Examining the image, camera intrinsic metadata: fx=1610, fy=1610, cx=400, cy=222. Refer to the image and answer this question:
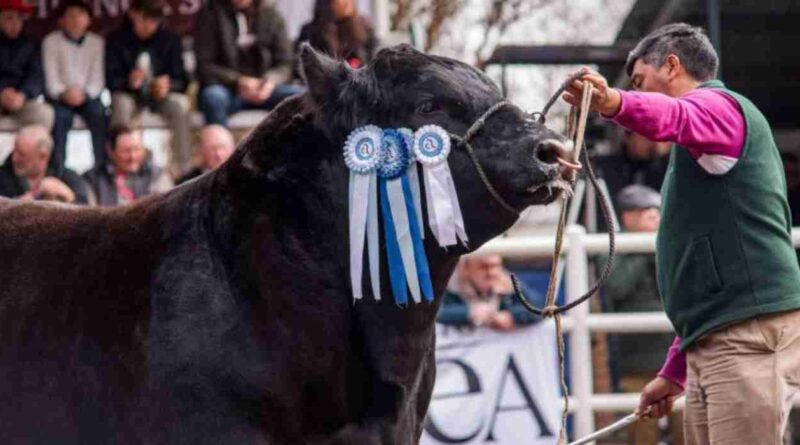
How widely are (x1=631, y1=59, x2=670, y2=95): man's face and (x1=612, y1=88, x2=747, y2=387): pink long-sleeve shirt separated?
280mm

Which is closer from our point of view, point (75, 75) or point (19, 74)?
point (19, 74)

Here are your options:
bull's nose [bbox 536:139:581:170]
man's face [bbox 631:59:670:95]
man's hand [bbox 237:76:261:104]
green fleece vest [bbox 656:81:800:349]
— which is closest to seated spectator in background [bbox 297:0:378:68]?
man's hand [bbox 237:76:261:104]

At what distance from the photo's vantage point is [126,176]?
10109 mm

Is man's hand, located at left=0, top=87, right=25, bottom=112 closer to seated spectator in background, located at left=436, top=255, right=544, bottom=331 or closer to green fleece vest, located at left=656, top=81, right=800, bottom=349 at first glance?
seated spectator in background, located at left=436, top=255, right=544, bottom=331

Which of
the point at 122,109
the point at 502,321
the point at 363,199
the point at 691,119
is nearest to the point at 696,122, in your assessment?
the point at 691,119

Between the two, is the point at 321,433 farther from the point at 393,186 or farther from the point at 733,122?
the point at 733,122

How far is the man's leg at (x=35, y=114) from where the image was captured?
410 inches

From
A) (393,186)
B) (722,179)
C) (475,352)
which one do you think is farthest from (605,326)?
(393,186)

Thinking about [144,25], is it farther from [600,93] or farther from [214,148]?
[600,93]

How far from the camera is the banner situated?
28.8 ft

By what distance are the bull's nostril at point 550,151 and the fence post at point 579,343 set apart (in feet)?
14.1

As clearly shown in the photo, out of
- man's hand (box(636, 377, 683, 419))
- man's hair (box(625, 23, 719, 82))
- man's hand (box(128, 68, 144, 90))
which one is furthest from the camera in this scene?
man's hand (box(128, 68, 144, 90))

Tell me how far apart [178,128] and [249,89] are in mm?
559

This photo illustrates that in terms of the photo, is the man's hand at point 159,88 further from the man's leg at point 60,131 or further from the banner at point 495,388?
the banner at point 495,388
